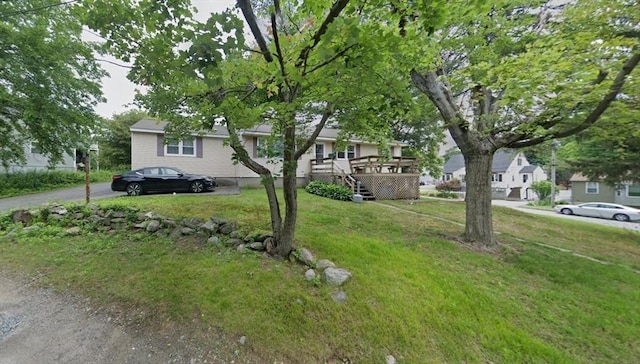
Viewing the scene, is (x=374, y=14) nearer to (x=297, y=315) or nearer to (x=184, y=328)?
(x=297, y=315)

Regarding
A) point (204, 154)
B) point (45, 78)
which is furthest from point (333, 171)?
point (45, 78)

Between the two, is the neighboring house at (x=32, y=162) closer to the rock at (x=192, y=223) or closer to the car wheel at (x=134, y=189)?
the car wheel at (x=134, y=189)

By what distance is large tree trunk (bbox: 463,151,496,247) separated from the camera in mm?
6566

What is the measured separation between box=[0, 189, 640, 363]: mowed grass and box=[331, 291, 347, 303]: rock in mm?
83

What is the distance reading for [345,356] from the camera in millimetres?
2957

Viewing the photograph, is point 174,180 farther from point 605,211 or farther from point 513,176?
point 513,176

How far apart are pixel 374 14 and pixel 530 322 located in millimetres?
4658

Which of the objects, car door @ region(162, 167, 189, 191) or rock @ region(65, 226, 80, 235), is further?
car door @ region(162, 167, 189, 191)

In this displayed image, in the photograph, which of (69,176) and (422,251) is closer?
(422,251)

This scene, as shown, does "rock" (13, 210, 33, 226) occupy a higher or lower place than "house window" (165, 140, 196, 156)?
lower

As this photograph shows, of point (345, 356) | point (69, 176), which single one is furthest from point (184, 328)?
point (69, 176)

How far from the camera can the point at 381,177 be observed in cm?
1424

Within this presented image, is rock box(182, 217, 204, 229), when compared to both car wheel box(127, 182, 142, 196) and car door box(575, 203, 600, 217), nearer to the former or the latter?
car wheel box(127, 182, 142, 196)

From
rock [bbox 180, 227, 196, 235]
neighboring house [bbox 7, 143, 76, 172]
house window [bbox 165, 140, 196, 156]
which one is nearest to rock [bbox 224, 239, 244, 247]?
rock [bbox 180, 227, 196, 235]
